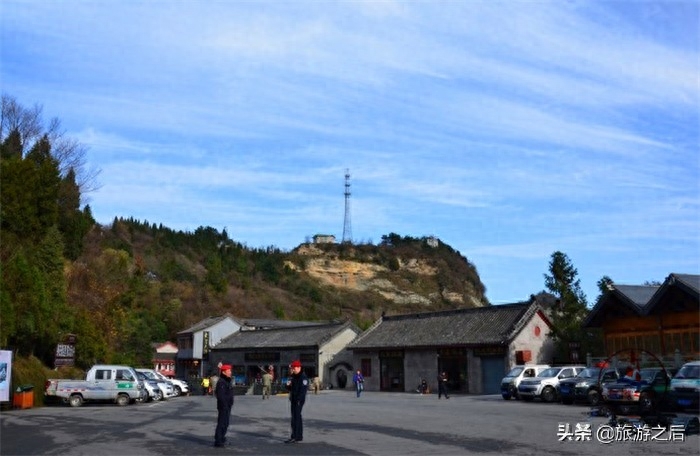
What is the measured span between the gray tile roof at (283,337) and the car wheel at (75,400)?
3171 centimetres

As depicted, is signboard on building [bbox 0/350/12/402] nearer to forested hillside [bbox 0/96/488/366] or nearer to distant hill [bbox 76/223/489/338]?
forested hillside [bbox 0/96/488/366]

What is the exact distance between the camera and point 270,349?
2643 inches

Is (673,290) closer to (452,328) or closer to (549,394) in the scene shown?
(549,394)

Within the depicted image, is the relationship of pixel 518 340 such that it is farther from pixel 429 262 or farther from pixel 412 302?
pixel 429 262

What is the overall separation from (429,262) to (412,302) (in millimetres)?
17325

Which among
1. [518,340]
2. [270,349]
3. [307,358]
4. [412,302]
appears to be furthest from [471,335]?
[412,302]

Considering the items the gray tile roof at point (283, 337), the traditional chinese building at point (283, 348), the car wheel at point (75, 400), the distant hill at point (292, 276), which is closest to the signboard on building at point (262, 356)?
the traditional chinese building at point (283, 348)

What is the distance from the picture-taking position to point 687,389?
2173 cm

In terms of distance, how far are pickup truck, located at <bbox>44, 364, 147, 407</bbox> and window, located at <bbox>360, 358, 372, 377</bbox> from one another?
2539 centimetres

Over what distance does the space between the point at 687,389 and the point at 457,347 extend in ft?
86.6

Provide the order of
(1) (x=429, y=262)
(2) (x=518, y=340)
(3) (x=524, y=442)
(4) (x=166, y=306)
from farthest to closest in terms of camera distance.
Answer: (1) (x=429, y=262)
(4) (x=166, y=306)
(2) (x=518, y=340)
(3) (x=524, y=442)

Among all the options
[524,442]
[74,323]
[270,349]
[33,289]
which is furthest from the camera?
[270,349]

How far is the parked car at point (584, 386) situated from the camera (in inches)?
1101

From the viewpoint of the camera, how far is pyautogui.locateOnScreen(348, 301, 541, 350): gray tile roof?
151 ft
